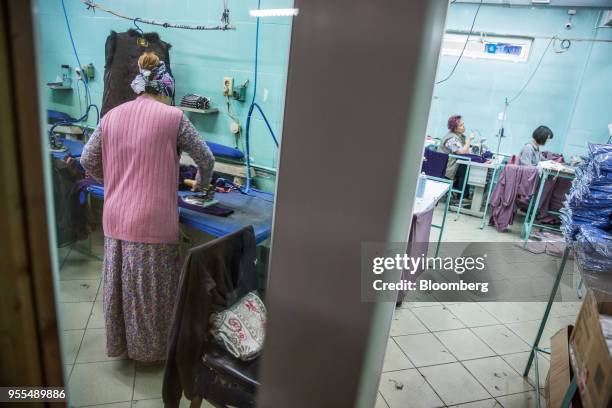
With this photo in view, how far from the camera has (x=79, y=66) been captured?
10.6 feet

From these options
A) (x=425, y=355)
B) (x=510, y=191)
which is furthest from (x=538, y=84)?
(x=425, y=355)

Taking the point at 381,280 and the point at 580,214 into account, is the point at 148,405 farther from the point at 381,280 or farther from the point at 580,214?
the point at 580,214

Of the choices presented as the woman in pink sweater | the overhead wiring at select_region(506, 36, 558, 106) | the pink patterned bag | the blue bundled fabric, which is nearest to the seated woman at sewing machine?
the overhead wiring at select_region(506, 36, 558, 106)

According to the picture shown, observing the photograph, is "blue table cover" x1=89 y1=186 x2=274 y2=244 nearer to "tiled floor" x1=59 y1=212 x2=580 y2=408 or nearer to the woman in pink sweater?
the woman in pink sweater

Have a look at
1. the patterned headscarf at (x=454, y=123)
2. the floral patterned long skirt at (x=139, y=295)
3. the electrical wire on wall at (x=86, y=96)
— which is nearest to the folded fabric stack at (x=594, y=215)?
the floral patterned long skirt at (x=139, y=295)

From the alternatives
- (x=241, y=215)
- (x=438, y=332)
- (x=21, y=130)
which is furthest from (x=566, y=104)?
(x=21, y=130)

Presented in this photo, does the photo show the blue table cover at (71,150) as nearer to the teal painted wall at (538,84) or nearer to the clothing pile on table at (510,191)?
the clothing pile on table at (510,191)

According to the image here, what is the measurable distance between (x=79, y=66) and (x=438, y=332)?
12.4 ft

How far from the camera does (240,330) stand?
1.35 m

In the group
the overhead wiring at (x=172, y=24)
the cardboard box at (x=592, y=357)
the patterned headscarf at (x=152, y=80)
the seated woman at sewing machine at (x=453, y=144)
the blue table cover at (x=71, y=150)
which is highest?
the overhead wiring at (x=172, y=24)

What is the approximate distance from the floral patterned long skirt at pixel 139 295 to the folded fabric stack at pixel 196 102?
1.16 metres

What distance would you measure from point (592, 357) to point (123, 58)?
3202 millimetres

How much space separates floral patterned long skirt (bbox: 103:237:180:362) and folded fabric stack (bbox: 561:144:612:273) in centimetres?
207

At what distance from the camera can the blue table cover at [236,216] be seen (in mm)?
1843
